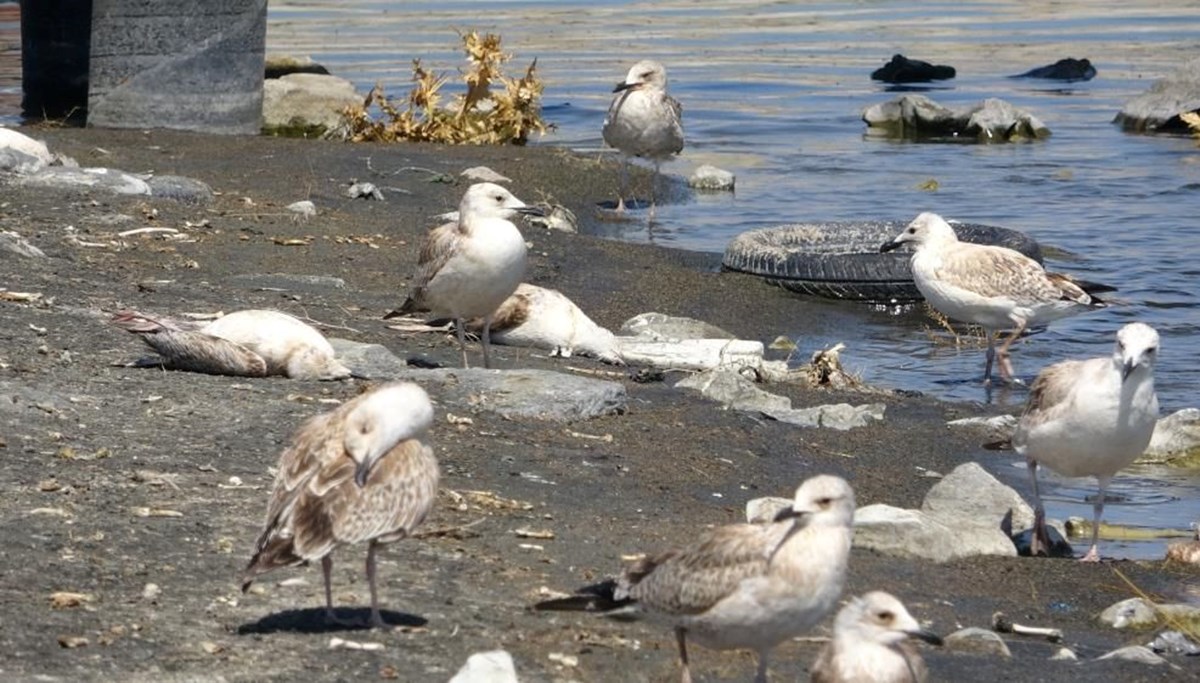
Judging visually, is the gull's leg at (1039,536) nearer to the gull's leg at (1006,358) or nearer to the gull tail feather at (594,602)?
the gull tail feather at (594,602)

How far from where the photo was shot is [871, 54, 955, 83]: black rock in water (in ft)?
94.2

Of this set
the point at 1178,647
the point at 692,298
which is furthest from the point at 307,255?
the point at 1178,647

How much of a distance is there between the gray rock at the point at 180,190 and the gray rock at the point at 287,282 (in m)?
2.40

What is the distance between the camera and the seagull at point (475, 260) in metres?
10.2

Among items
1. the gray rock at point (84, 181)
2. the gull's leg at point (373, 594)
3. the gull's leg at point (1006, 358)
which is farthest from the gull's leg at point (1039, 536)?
the gray rock at point (84, 181)

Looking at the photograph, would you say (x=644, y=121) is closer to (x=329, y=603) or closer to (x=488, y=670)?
(x=329, y=603)

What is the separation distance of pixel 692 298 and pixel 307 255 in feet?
9.45

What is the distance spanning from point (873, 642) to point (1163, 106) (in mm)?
19879

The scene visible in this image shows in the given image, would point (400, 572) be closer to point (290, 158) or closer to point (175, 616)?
point (175, 616)

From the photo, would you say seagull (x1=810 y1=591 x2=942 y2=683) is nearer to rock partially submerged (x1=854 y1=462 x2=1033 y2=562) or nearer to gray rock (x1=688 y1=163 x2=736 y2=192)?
rock partially submerged (x1=854 y1=462 x2=1033 y2=562)

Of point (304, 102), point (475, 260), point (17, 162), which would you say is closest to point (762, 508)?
point (475, 260)

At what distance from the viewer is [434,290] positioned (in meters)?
10.5

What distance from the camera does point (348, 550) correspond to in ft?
23.3

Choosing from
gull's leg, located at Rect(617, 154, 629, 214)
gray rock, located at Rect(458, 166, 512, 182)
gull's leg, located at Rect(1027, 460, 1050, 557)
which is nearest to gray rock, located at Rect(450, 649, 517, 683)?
gull's leg, located at Rect(1027, 460, 1050, 557)
